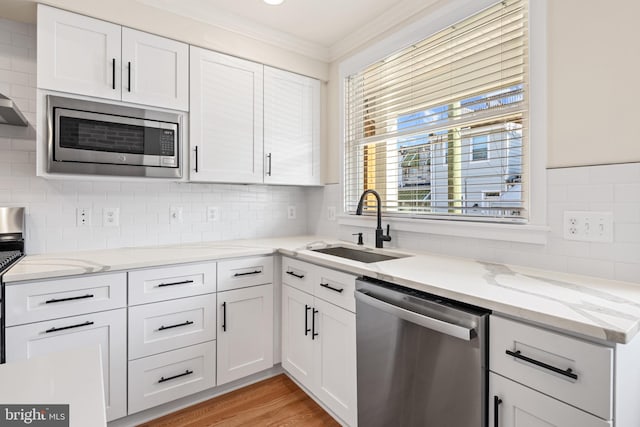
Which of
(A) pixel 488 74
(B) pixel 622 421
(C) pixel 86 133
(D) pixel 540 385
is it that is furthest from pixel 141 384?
(A) pixel 488 74

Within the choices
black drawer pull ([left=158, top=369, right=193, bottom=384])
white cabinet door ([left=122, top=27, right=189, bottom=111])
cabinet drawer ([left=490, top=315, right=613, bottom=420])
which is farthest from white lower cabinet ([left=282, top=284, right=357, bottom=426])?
white cabinet door ([left=122, top=27, right=189, bottom=111])

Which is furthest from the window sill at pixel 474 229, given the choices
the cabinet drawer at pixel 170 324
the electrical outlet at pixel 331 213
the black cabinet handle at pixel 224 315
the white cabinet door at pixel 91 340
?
the white cabinet door at pixel 91 340

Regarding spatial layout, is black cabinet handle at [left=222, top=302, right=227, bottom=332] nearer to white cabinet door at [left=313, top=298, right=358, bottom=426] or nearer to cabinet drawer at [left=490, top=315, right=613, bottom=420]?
white cabinet door at [left=313, top=298, right=358, bottom=426]

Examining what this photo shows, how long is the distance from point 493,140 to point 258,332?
1.82m

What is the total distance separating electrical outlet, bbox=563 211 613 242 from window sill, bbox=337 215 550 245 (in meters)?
0.08

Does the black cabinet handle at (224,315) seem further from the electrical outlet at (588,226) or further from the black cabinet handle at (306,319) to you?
the electrical outlet at (588,226)

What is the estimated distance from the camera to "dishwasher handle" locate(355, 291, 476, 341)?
45.2 inches

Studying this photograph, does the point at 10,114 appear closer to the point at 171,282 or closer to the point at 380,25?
the point at 171,282

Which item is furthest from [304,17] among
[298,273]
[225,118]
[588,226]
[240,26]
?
[588,226]

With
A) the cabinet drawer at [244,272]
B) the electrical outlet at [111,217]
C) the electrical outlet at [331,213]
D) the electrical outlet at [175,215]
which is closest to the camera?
the cabinet drawer at [244,272]

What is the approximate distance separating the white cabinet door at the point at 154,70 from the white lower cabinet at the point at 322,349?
145 cm

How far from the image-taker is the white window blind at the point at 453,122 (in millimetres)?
1650

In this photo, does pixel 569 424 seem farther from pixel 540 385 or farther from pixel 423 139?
pixel 423 139

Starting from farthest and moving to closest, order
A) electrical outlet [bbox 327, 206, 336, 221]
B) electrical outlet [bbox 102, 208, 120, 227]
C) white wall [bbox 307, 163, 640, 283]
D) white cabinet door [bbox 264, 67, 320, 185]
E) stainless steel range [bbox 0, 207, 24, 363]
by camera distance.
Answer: electrical outlet [bbox 327, 206, 336, 221]
white cabinet door [bbox 264, 67, 320, 185]
electrical outlet [bbox 102, 208, 120, 227]
stainless steel range [bbox 0, 207, 24, 363]
white wall [bbox 307, 163, 640, 283]
